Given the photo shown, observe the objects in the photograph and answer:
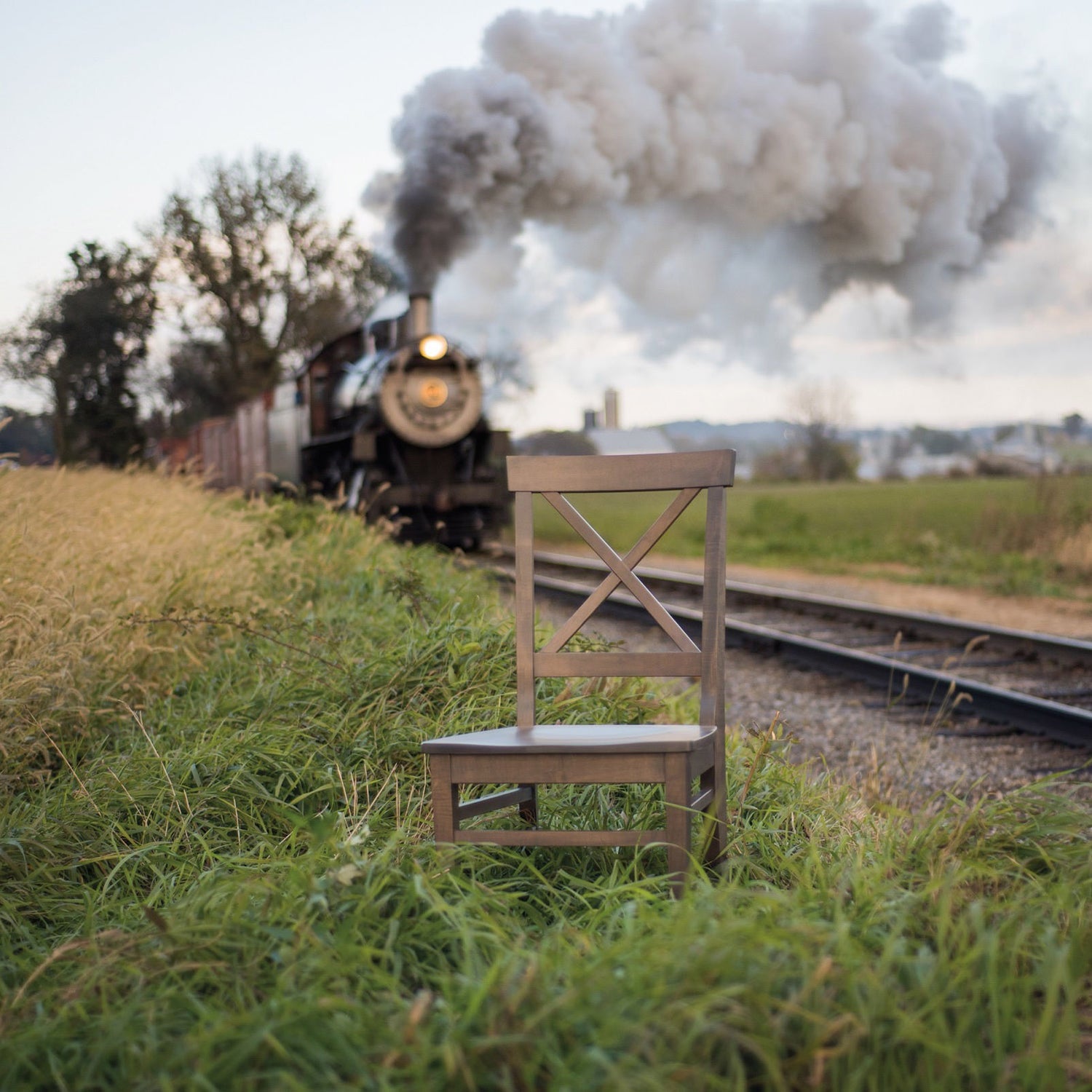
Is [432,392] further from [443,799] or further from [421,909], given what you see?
[421,909]

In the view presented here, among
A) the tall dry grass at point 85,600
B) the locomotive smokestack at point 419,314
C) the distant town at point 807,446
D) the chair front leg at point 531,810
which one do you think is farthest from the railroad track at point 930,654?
the distant town at point 807,446

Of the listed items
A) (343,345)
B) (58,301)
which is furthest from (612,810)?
(58,301)

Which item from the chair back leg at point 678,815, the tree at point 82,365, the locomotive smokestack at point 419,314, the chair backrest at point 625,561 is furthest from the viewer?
the tree at point 82,365

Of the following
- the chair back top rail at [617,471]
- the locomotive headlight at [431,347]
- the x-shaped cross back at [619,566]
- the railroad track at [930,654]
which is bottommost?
the railroad track at [930,654]

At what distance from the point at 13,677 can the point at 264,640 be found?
4.65 ft

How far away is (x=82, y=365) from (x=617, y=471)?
23091 mm

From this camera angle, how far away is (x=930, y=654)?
23.5ft

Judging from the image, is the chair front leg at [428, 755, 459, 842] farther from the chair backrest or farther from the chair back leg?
the chair back leg

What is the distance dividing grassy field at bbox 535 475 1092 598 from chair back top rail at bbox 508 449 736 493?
30.5 ft

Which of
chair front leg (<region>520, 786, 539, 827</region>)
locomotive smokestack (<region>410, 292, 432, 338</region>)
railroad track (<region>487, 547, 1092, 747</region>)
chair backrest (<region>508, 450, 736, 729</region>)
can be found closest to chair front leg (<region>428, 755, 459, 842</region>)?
chair backrest (<region>508, 450, 736, 729</region>)

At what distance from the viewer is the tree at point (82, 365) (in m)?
23.0

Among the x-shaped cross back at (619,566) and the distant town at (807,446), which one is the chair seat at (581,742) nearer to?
the x-shaped cross back at (619,566)

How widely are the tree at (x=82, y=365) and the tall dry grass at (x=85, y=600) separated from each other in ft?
54.9

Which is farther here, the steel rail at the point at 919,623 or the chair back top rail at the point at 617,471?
the steel rail at the point at 919,623
